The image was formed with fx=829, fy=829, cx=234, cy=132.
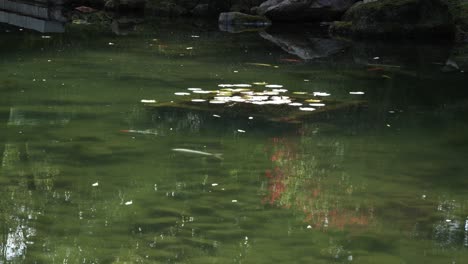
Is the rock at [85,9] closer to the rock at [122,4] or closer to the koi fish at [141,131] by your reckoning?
the rock at [122,4]

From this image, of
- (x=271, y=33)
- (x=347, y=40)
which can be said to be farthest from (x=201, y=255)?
(x=271, y=33)

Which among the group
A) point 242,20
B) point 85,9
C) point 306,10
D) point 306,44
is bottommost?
point 85,9

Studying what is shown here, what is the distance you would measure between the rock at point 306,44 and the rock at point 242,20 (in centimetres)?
185

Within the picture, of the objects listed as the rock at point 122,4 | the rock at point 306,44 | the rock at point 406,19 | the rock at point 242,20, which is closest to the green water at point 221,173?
the rock at point 306,44

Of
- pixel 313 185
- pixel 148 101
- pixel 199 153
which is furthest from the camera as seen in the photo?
pixel 148 101

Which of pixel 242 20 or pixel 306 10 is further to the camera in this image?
pixel 306 10

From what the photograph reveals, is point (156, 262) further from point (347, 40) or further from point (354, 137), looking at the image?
point (347, 40)

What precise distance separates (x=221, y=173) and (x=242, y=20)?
48.5ft

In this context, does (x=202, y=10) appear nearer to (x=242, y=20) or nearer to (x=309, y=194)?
(x=242, y=20)

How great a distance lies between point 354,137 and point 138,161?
7.54 feet

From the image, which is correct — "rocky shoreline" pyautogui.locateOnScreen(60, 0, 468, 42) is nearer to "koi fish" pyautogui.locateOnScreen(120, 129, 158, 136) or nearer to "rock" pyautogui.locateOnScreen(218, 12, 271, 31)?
"rock" pyautogui.locateOnScreen(218, 12, 271, 31)

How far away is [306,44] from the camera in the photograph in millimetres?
16578

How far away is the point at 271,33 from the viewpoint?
18.9m

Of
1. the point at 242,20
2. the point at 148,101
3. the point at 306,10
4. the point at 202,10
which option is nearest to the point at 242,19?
the point at 242,20
